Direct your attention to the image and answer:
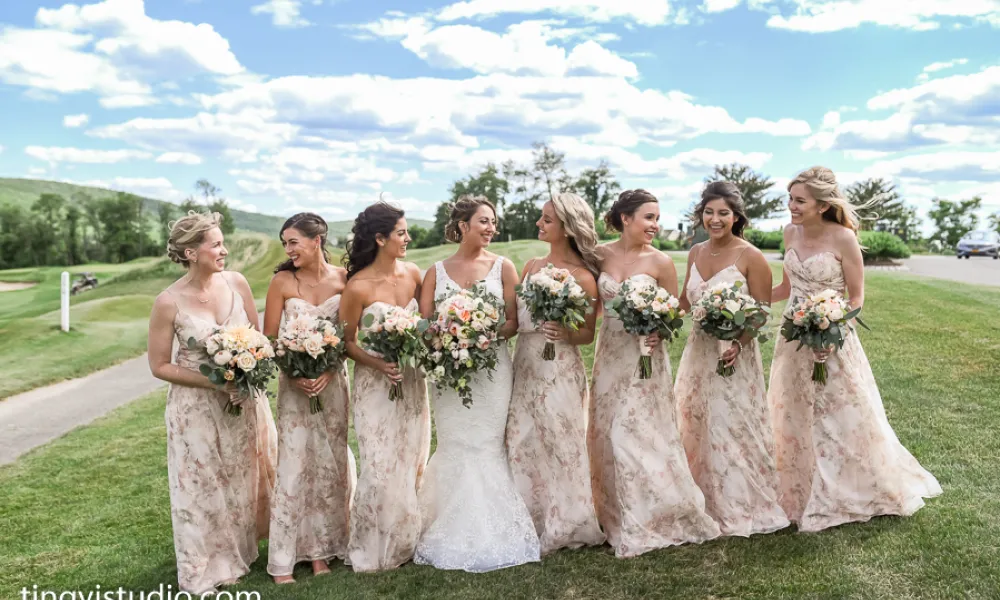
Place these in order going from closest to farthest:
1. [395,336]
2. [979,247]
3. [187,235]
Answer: [395,336] → [187,235] → [979,247]

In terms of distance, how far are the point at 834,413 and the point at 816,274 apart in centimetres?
127

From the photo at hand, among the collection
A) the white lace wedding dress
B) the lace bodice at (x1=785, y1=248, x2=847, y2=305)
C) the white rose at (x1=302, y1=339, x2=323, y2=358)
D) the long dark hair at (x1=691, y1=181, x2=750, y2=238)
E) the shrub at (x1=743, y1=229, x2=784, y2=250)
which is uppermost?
the shrub at (x1=743, y1=229, x2=784, y2=250)

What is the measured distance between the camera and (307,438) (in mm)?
6707

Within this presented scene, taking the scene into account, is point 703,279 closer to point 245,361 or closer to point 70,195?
point 245,361

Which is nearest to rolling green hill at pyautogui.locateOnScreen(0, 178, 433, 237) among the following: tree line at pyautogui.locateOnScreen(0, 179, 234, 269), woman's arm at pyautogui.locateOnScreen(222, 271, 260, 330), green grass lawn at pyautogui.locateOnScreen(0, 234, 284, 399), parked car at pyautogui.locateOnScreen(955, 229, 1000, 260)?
tree line at pyautogui.locateOnScreen(0, 179, 234, 269)

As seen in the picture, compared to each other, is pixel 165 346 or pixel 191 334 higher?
pixel 191 334

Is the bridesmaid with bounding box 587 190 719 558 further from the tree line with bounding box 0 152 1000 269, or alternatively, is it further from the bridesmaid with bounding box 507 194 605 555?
the tree line with bounding box 0 152 1000 269

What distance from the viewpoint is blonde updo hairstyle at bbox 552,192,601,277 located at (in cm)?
668

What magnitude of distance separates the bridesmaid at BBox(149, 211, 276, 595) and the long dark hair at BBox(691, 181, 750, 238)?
13.5 ft

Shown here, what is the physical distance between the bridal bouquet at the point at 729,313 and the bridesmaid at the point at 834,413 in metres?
0.90

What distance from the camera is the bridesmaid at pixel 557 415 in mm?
6734

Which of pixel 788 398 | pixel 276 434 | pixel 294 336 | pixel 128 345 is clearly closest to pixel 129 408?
pixel 128 345

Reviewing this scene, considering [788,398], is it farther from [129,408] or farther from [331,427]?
[129,408]

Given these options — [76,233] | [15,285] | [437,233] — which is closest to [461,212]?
[437,233]
